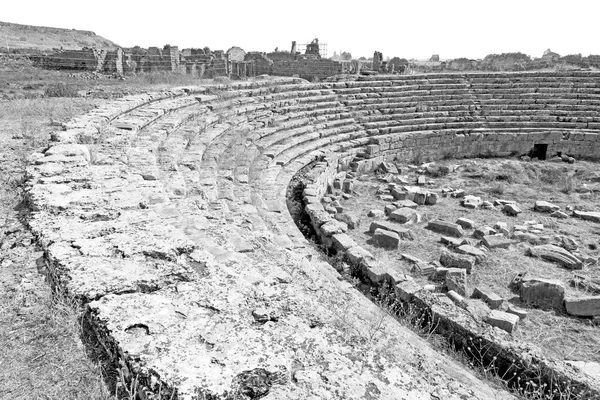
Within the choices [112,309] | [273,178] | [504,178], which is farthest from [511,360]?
[504,178]

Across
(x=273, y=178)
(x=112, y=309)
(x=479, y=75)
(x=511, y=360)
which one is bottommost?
(x=511, y=360)

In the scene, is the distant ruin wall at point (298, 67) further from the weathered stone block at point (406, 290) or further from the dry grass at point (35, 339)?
the dry grass at point (35, 339)

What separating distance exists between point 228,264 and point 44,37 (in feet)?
174

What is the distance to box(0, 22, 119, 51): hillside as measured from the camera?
4156 cm

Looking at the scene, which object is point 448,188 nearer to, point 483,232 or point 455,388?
point 483,232

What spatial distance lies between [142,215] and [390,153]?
10596 mm

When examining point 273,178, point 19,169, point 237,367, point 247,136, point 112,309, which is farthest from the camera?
point 247,136

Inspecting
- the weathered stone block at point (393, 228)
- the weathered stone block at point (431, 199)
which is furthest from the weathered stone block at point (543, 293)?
the weathered stone block at point (431, 199)

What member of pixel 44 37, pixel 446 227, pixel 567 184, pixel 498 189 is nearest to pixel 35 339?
pixel 446 227

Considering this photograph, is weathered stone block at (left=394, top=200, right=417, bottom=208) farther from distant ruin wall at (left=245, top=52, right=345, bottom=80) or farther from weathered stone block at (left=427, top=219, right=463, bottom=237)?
distant ruin wall at (left=245, top=52, right=345, bottom=80)

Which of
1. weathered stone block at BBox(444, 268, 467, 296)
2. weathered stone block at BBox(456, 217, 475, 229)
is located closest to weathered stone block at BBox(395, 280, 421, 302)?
weathered stone block at BBox(444, 268, 467, 296)

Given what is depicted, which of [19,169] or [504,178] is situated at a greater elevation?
[19,169]

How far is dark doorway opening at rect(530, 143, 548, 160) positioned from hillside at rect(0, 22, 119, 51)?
4146 cm

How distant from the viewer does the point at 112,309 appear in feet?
7.39
